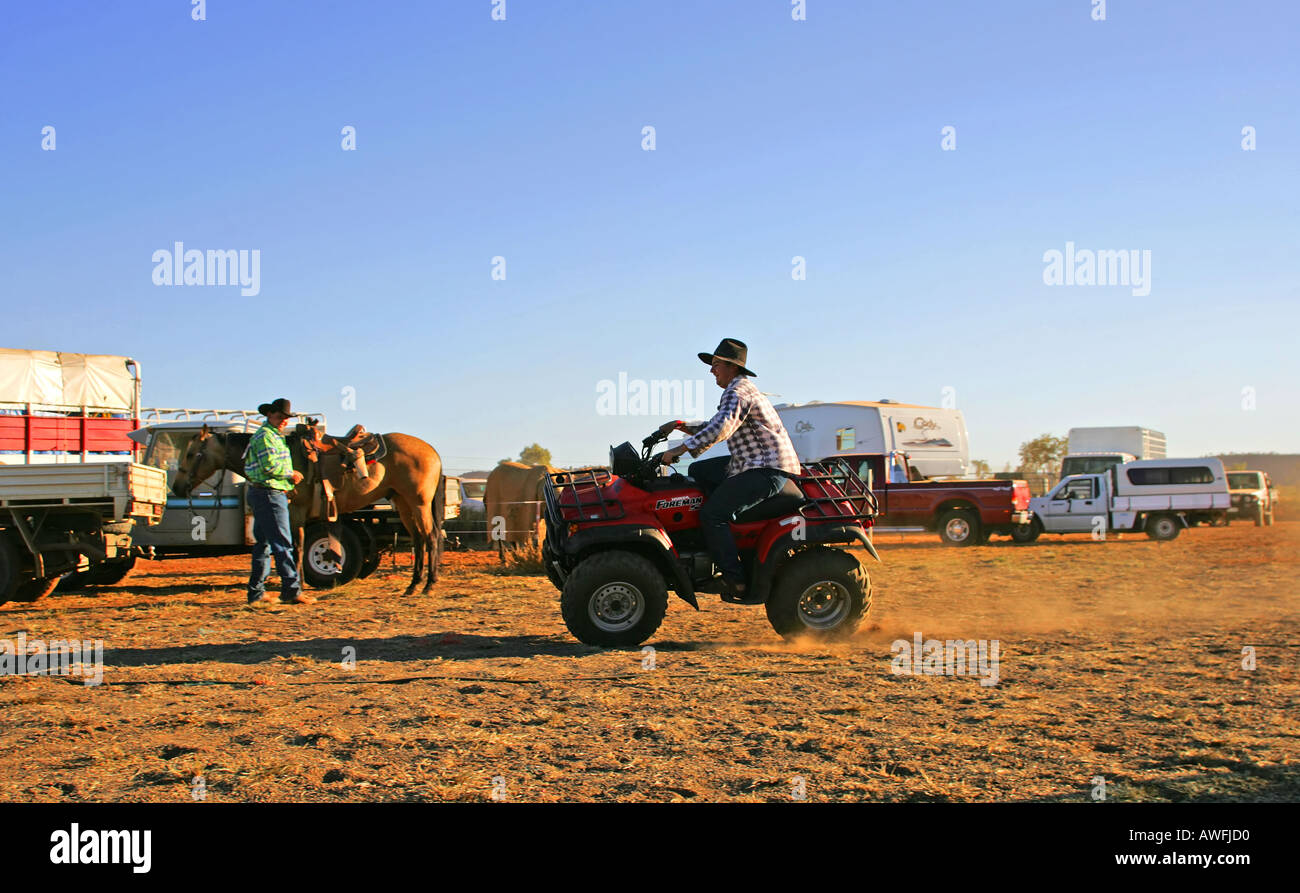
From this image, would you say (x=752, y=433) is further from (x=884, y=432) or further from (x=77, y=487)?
(x=884, y=432)

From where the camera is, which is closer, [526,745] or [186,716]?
[526,745]

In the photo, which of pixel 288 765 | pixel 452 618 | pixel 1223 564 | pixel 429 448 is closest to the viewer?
pixel 288 765

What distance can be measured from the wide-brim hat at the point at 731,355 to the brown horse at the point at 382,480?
607 centimetres

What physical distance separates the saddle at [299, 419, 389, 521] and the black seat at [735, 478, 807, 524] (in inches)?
244

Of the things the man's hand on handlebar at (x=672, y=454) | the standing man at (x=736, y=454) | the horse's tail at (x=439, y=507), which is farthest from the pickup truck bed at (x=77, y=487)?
the standing man at (x=736, y=454)

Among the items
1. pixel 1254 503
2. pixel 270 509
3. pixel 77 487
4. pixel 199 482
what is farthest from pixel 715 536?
pixel 1254 503

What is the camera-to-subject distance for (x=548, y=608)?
10539 millimetres

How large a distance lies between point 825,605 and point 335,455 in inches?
284

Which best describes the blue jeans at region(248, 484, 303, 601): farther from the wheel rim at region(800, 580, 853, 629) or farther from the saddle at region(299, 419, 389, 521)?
the wheel rim at region(800, 580, 853, 629)

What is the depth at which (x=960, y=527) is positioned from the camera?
78.2 ft

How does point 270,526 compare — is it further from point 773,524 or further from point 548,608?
point 773,524

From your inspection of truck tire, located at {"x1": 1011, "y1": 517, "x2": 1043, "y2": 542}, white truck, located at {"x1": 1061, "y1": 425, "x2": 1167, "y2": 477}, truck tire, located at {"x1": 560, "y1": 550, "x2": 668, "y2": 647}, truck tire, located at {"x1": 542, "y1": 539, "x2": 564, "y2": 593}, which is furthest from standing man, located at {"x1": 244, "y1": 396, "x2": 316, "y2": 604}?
white truck, located at {"x1": 1061, "y1": 425, "x2": 1167, "y2": 477}
